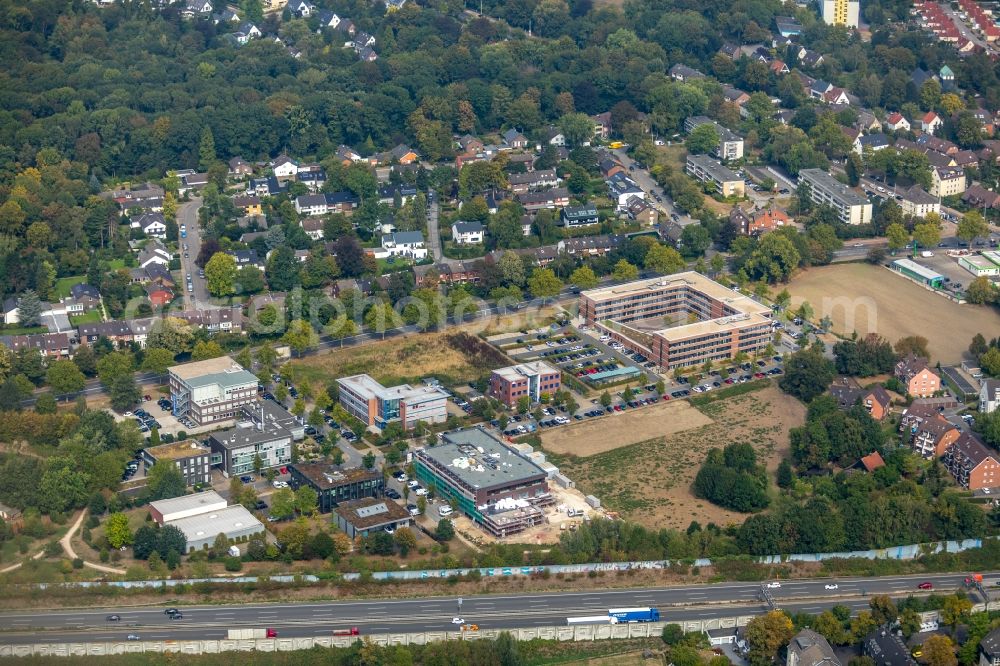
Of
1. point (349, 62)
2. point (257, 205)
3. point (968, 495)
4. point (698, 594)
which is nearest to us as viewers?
point (698, 594)

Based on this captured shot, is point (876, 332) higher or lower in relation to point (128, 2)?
lower

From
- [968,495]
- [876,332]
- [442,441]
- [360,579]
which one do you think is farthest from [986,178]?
[360,579]

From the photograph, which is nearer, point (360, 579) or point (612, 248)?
point (360, 579)

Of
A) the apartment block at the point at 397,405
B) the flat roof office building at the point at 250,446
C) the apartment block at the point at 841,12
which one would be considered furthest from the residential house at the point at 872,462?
the apartment block at the point at 841,12

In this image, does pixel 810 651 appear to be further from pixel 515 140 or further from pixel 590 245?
pixel 515 140

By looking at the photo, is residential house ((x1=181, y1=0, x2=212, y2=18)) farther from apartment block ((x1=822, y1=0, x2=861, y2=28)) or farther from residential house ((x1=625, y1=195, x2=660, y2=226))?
apartment block ((x1=822, y1=0, x2=861, y2=28))

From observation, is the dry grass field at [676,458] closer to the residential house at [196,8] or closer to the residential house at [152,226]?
the residential house at [152,226]

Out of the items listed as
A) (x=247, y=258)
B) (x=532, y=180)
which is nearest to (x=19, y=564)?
(x=247, y=258)

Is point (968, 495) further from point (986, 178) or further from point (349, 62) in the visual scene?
point (349, 62)
